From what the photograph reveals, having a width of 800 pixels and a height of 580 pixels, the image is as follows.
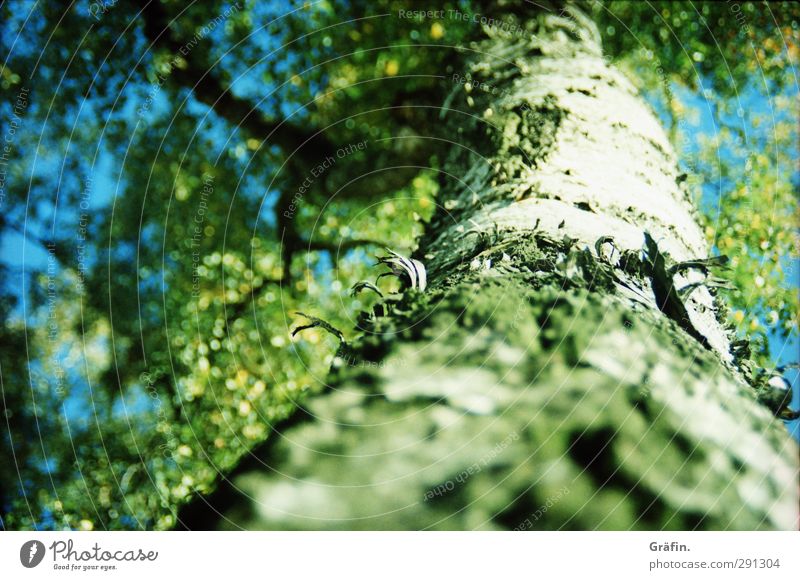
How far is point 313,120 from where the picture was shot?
5387 mm
